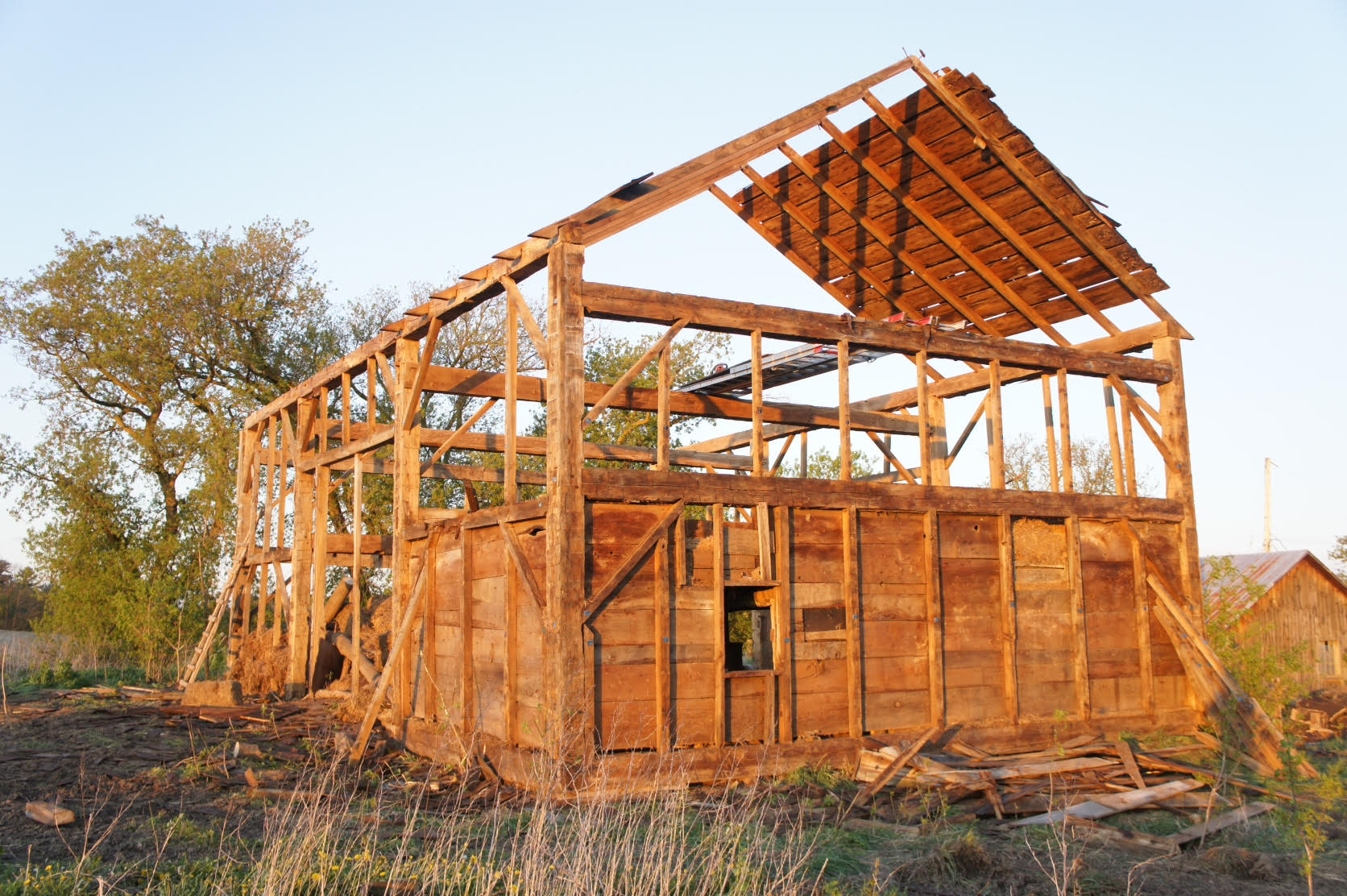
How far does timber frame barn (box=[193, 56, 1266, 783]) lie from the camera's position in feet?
32.0

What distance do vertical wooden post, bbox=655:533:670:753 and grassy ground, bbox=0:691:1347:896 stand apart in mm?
633

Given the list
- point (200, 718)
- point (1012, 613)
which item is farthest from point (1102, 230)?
point (200, 718)

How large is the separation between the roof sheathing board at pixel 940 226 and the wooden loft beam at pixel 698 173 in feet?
3.28

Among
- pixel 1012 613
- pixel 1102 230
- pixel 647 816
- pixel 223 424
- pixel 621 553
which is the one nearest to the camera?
pixel 647 816

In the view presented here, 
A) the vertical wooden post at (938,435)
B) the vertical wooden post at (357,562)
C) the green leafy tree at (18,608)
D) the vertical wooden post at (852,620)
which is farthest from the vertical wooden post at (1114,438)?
the green leafy tree at (18,608)

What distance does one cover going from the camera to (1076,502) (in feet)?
42.4

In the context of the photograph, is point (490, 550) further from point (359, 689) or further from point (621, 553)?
point (359, 689)

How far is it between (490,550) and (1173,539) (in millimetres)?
9028

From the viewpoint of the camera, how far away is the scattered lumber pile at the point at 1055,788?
8.81 m

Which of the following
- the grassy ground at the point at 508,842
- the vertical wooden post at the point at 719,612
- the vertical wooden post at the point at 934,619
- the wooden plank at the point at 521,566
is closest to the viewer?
the grassy ground at the point at 508,842

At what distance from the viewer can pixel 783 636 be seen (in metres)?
10.6

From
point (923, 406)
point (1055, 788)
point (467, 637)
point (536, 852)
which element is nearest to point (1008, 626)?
point (1055, 788)

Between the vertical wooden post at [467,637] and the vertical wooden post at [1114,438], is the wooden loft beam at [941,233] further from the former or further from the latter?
the vertical wooden post at [467,637]

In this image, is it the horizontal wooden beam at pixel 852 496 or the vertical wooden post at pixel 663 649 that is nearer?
the vertical wooden post at pixel 663 649
